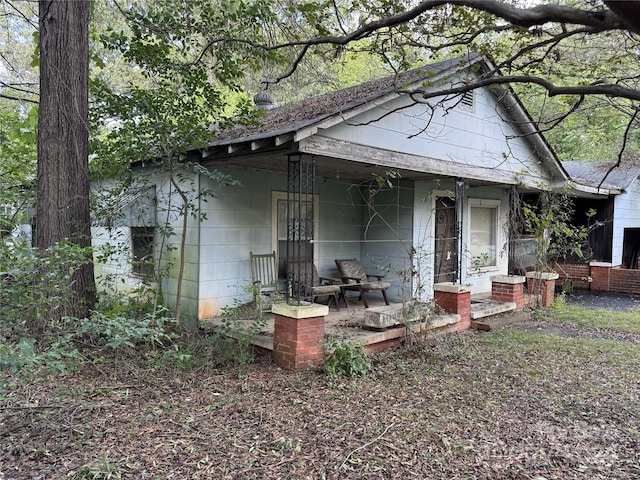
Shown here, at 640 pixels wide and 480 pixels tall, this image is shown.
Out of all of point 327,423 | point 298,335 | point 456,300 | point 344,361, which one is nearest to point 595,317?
point 456,300

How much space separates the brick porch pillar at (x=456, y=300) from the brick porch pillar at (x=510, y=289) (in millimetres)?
1622

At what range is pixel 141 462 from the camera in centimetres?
293

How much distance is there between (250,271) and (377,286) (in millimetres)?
2070

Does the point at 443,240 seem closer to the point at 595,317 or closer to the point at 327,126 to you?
the point at 595,317

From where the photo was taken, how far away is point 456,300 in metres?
7.02

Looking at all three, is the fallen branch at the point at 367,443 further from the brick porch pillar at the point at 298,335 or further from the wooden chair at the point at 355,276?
the wooden chair at the point at 355,276

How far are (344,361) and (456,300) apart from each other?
2.90m

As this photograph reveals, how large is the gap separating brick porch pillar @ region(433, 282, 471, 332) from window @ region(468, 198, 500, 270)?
2.65m

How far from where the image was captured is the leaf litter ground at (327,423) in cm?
296

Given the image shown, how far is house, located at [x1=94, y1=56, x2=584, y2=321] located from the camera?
5473mm

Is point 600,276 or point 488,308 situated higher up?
point 600,276

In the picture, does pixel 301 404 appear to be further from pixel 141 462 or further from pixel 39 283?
pixel 39 283

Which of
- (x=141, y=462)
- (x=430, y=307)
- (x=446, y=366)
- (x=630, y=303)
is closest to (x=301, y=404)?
(x=141, y=462)

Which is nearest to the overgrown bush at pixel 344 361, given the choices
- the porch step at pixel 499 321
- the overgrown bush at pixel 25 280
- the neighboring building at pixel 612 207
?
the overgrown bush at pixel 25 280
